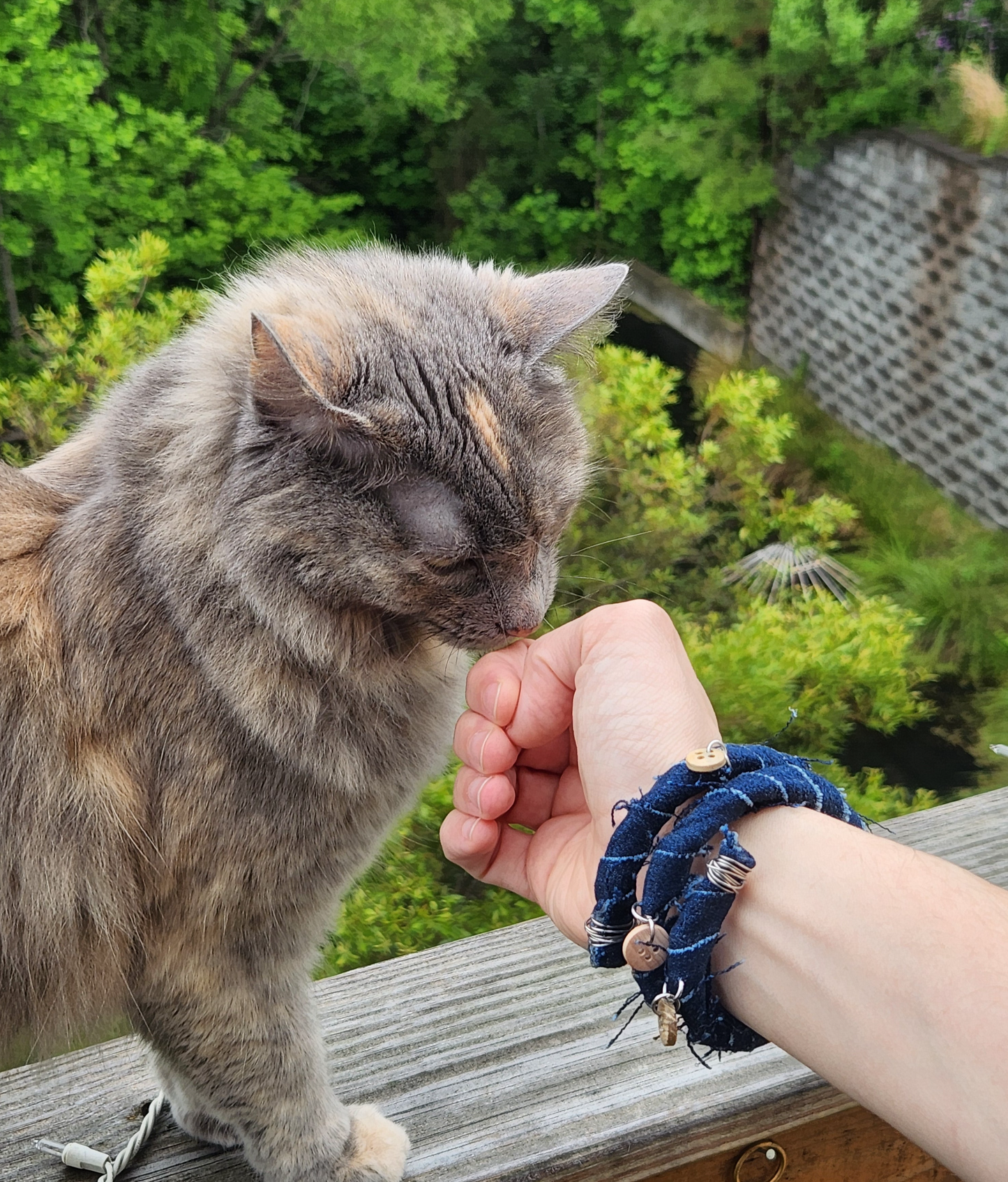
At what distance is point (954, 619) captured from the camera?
1817mm

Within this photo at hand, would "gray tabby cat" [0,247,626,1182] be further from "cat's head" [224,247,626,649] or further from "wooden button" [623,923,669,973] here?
"wooden button" [623,923,669,973]

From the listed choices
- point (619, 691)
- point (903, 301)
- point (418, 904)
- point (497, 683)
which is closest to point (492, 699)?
point (497, 683)

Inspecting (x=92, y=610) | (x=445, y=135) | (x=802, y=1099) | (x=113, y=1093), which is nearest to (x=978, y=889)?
(x=802, y=1099)

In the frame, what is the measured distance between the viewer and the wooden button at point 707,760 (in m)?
0.65

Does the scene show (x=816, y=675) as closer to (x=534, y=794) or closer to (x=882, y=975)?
(x=534, y=794)

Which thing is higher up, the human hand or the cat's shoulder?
the cat's shoulder

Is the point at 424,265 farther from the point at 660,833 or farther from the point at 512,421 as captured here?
the point at 660,833

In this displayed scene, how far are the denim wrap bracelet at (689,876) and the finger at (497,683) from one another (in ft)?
0.62

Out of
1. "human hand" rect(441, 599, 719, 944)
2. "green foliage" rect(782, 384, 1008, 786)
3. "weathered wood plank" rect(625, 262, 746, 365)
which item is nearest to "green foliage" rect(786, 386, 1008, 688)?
"green foliage" rect(782, 384, 1008, 786)

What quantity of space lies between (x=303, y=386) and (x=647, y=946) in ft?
1.46

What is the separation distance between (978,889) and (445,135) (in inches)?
53.6

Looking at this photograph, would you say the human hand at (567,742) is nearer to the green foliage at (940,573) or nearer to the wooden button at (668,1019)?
the wooden button at (668,1019)

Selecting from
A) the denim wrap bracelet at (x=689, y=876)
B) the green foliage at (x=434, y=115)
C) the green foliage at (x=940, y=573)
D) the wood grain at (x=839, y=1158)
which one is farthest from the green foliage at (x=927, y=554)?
the denim wrap bracelet at (x=689, y=876)

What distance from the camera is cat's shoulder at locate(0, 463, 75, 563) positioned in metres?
0.81
